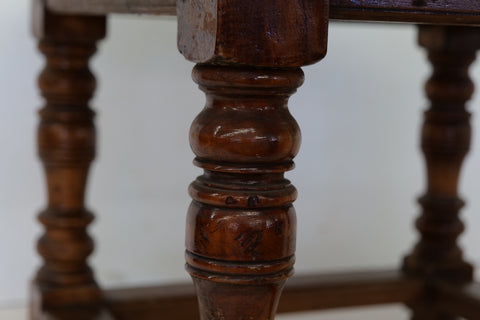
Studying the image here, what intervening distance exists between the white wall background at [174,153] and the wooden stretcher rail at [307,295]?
346mm

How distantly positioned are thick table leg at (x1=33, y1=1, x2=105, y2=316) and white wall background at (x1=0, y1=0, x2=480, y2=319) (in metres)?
0.26

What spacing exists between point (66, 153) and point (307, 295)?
1.18ft

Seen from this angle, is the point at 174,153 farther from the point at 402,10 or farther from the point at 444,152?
the point at 402,10

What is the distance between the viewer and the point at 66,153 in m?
1.00

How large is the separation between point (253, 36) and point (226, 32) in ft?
0.06

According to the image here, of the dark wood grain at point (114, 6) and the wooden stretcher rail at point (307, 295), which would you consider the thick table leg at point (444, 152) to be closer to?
the wooden stretcher rail at point (307, 295)

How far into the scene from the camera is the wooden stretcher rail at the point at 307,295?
3.30 feet

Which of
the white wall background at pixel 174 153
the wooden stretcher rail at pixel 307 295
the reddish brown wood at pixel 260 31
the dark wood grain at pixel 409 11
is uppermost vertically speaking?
the dark wood grain at pixel 409 11

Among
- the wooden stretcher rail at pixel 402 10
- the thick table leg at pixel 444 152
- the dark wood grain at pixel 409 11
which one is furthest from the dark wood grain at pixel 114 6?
the thick table leg at pixel 444 152

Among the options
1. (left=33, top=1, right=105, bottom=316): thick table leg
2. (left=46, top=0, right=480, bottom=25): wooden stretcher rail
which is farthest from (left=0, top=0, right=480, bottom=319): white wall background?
(left=46, top=0, right=480, bottom=25): wooden stretcher rail

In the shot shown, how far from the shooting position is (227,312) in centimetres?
58

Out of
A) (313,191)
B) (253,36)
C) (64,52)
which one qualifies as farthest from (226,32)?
(313,191)

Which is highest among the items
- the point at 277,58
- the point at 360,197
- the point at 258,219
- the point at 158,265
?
the point at 277,58

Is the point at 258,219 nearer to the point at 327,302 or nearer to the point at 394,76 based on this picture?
the point at 327,302
